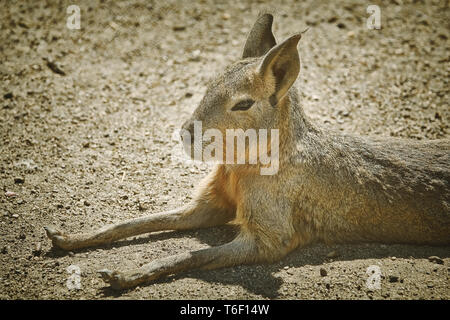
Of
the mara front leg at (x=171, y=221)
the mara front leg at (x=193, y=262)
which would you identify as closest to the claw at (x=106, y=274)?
the mara front leg at (x=193, y=262)

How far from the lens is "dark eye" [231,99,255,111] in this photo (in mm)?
4026

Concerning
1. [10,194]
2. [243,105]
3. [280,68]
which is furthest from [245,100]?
[10,194]

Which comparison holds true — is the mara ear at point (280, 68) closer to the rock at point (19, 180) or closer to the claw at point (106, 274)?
the claw at point (106, 274)

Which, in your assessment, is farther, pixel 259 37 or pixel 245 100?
pixel 259 37

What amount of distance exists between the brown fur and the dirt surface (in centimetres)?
13

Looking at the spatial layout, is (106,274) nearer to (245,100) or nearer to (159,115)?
(245,100)

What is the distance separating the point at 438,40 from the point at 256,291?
635cm

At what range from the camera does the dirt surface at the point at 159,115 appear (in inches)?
160

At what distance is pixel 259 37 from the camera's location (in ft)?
15.0

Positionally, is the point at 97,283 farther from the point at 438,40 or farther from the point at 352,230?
the point at 438,40

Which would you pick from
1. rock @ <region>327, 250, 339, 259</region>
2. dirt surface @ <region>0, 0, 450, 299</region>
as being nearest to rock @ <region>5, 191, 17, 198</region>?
dirt surface @ <region>0, 0, 450, 299</region>

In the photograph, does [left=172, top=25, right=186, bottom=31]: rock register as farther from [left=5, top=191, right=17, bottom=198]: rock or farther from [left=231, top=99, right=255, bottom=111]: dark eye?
[left=231, top=99, right=255, bottom=111]: dark eye

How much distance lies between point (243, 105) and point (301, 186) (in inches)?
36.0

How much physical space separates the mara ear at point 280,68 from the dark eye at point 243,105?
0.18 m
